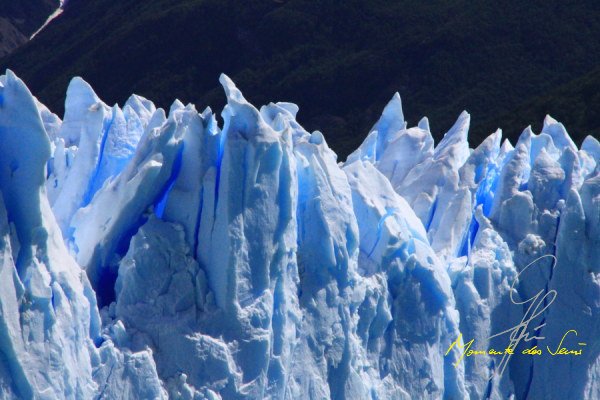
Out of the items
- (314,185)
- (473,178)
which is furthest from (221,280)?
(473,178)

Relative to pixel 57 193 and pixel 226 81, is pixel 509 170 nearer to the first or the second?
pixel 226 81

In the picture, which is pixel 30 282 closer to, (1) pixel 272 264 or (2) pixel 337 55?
(1) pixel 272 264

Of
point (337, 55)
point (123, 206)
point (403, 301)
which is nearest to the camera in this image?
point (123, 206)

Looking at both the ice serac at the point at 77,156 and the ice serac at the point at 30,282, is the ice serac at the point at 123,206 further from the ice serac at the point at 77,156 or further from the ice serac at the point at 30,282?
the ice serac at the point at 30,282

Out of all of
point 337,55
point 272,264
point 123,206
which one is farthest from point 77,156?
point 337,55

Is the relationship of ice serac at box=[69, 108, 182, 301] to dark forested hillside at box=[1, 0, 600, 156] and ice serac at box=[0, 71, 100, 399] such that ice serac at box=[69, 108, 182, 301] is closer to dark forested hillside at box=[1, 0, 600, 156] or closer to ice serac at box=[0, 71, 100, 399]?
ice serac at box=[0, 71, 100, 399]

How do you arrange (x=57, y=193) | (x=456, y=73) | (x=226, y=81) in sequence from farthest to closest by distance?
(x=456, y=73)
(x=57, y=193)
(x=226, y=81)
